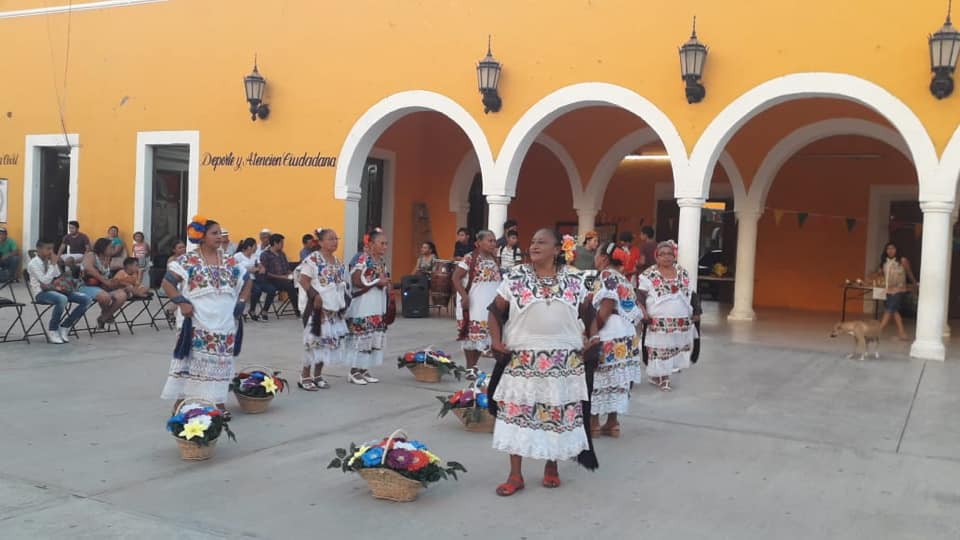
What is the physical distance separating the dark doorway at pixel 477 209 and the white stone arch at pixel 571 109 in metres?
5.44

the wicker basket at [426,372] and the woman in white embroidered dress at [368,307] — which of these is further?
the wicker basket at [426,372]

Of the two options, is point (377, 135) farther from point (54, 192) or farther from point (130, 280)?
point (54, 192)

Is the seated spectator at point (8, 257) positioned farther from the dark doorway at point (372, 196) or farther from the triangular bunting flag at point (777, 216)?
the triangular bunting flag at point (777, 216)

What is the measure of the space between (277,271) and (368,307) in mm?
6090

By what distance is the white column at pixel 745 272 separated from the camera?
1430cm

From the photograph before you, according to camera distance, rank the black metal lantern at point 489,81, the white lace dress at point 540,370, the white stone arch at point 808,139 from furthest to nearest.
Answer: the white stone arch at point 808,139
the black metal lantern at point 489,81
the white lace dress at point 540,370

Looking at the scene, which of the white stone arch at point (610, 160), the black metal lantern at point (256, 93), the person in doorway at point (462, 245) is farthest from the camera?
the white stone arch at point (610, 160)

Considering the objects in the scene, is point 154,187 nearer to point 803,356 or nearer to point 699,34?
point 699,34

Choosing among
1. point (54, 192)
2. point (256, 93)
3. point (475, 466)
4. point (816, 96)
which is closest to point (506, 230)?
point (816, 96)

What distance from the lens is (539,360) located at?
475cm

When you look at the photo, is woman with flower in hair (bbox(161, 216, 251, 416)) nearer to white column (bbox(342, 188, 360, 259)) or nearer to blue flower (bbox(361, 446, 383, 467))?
blue flower (bbox(361, 446, 383, 467))

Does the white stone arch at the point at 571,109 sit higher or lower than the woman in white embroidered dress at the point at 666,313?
higher

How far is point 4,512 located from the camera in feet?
14.1

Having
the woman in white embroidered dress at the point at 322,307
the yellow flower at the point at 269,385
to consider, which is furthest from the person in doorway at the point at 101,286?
the yellow flower at the point at 269,385
